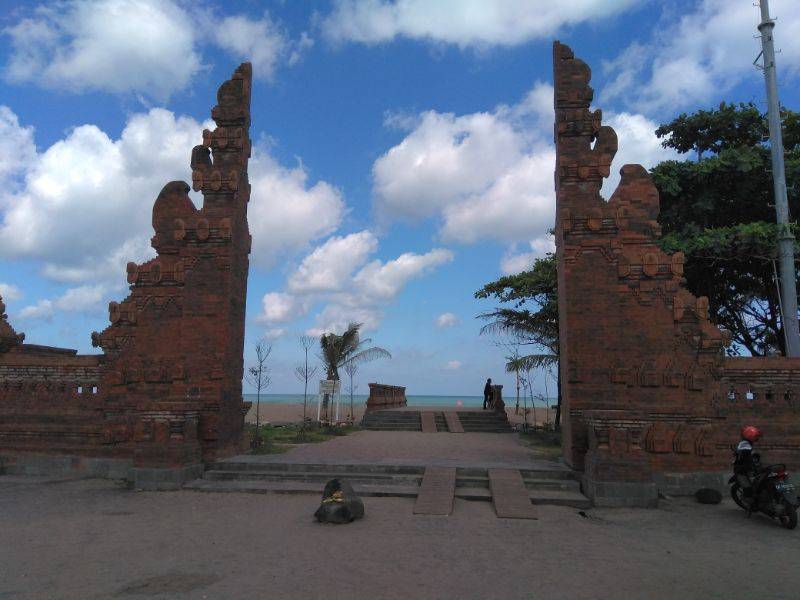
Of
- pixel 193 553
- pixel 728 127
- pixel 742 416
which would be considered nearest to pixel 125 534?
pixel 193 553

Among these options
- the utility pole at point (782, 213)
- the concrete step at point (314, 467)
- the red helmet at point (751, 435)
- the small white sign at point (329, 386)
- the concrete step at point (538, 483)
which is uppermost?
the utility pole at point (782, 213)

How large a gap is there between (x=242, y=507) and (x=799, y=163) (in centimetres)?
1656

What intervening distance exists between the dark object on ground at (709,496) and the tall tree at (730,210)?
7.86m

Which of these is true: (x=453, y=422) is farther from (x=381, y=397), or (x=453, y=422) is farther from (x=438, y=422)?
(x=381, y=397)

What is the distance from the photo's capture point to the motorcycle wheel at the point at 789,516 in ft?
24.1

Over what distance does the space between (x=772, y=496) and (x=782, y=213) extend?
8.88 metres

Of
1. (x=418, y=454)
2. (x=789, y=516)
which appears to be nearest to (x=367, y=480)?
(x=418, y=454)

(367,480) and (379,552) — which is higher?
(367,480)

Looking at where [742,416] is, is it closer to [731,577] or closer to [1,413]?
[731,577]

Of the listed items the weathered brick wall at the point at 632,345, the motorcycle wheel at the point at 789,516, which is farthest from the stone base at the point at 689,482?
the motorcycle wheel at the point at 789,516

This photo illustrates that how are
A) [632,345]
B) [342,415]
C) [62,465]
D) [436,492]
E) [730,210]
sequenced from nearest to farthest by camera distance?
[436,492], [632,345], [62,465], [730,210], [342,415]

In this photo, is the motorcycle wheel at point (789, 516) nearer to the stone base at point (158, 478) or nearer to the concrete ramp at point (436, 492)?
the concrete ramp at point (436, 492)

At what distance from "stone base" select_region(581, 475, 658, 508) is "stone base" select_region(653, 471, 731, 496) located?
0.95 meters

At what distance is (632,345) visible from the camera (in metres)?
10.1
